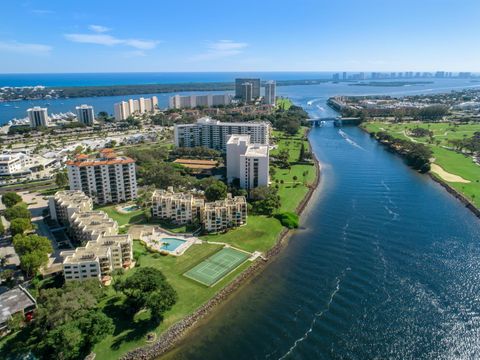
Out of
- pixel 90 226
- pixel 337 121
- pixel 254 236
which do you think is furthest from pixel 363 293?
pixel 337 121

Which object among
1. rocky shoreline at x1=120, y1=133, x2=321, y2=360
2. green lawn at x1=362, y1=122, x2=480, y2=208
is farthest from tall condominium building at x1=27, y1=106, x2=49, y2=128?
green lawn at x1=362, y1=122, x2=480, y2=208

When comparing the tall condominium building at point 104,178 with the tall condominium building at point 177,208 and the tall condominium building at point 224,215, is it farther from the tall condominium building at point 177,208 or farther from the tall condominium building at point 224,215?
the tall condominium building at point 224,215

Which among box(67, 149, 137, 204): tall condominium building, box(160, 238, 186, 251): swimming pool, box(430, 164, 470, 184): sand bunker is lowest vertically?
box(160, 238, 186, 251): swimming pool

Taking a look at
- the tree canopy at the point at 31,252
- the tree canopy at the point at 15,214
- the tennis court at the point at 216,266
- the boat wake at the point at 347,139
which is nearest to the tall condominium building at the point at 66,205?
the tree canopy at the point at 15,214

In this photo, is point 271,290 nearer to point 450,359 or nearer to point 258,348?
point 258,348

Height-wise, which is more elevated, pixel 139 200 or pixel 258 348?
pixel 139 200

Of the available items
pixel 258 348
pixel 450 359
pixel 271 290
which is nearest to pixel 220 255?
pixel 271 290

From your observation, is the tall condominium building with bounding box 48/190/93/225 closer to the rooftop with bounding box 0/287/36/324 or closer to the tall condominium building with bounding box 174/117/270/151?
the rooftop with bounding box 0/287/36/324

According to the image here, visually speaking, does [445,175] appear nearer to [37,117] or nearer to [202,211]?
[202,211]
